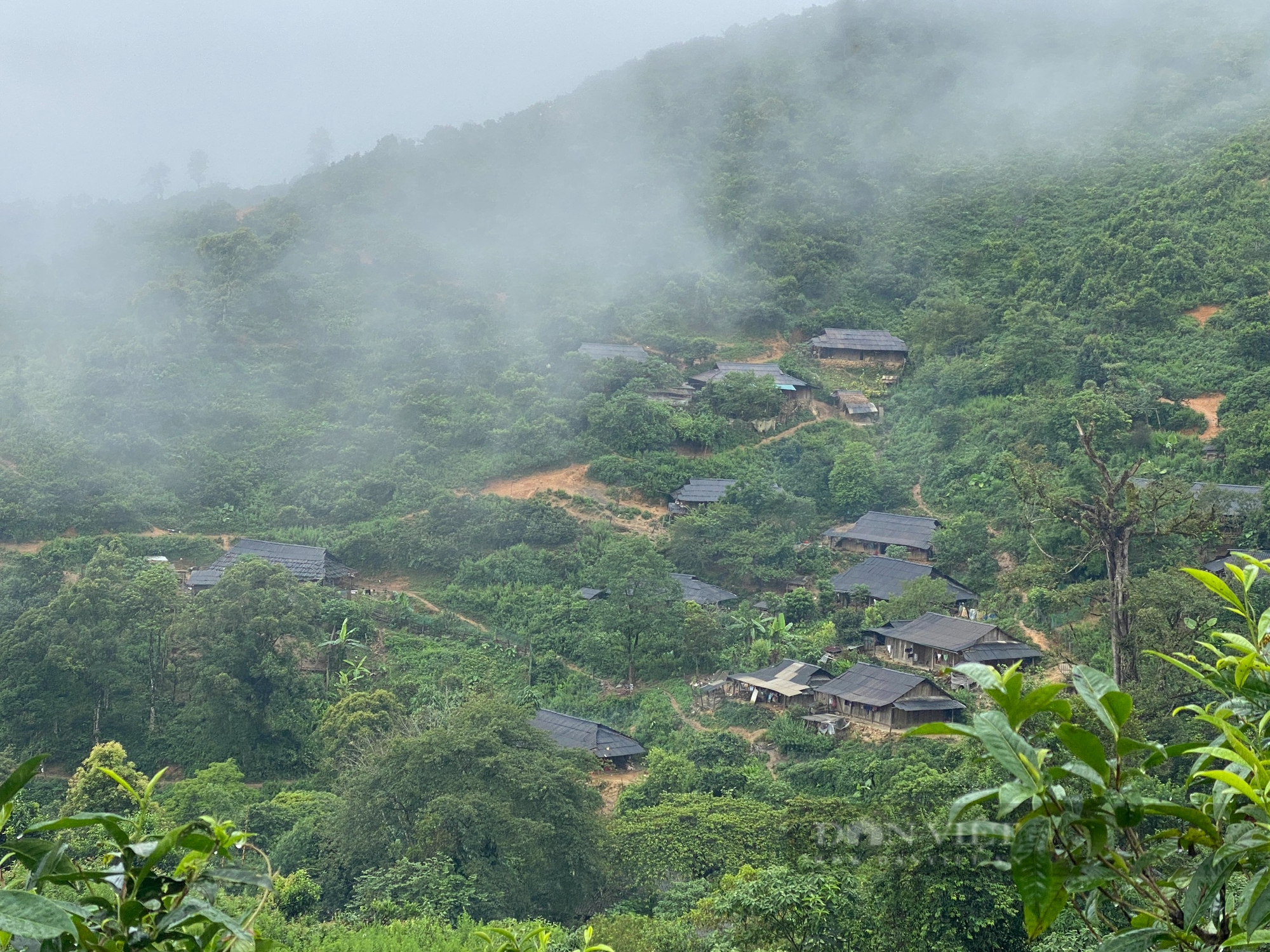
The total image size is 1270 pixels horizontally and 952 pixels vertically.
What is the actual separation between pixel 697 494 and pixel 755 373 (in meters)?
6.61

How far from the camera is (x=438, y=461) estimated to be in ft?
99.2

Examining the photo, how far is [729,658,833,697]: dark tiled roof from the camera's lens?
1994 centimetres

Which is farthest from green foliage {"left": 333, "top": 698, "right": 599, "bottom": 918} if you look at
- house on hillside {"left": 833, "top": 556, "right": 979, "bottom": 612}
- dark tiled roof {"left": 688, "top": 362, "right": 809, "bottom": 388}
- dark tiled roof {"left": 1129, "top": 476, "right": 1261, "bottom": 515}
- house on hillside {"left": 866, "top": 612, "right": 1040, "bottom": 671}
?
dark tiled roof {"left": 688, "top": 362, "right": 809, "bottom": 388}

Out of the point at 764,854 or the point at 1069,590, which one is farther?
the point at 1069,590

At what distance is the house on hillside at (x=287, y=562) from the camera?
24.6 meters

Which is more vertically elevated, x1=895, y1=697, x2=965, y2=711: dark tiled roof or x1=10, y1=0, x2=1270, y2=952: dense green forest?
x1=10, y1=0, x2=1270, y2=952: dense green forest

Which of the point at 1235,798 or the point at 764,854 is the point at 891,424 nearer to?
the point at 764,854

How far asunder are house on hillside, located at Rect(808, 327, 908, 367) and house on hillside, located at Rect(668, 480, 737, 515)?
32.0 ft

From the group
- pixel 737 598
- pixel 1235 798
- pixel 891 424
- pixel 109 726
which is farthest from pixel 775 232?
pixel 1235 798

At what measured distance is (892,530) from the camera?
26.0m

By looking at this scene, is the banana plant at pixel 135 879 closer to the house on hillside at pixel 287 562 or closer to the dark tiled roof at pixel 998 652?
the dark tiled roof at pixel 998 652

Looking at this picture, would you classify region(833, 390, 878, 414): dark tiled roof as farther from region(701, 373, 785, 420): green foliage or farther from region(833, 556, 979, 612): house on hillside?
region(833, 556, 979, 612): house on hillside

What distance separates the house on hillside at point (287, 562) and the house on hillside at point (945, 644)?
12.4 m

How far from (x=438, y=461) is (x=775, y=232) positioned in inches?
775
